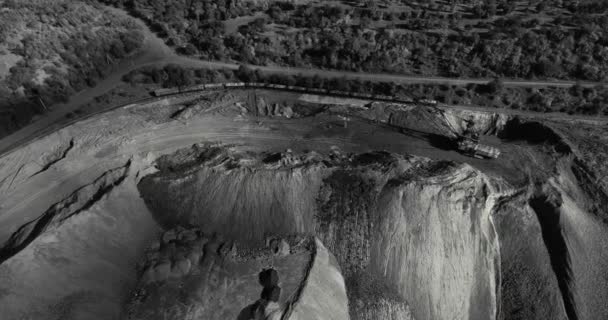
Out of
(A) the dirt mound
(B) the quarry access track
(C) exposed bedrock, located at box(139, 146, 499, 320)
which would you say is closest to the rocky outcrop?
(A) the dirt mound

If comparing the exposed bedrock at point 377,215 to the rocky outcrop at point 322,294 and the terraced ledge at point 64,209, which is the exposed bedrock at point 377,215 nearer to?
the rocky outcrop at point 322,294

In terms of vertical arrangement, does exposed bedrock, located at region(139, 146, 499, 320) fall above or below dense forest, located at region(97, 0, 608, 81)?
below

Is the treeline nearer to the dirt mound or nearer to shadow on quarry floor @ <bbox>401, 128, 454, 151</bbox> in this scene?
shadow on quarry floor @ <bbox>401, 128, 454, 151</bbox>

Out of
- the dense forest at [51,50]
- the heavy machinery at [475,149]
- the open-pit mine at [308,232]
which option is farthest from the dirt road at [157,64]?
the heavy machinery at [475,149]

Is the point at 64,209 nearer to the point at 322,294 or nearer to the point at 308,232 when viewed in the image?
the point at 308,232

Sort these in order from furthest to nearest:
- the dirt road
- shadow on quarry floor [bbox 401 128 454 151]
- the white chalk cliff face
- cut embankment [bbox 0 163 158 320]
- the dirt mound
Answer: the dirt road, shadow on quarry floor [bbox 401 128 454 151], the white chalk cliff face, the dirt mound, cut embankment [bbox 0 163 158 320]

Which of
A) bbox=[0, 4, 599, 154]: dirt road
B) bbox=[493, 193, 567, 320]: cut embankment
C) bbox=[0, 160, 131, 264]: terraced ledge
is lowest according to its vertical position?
bbox=[493, 193, 567, 320]: cut embankment
